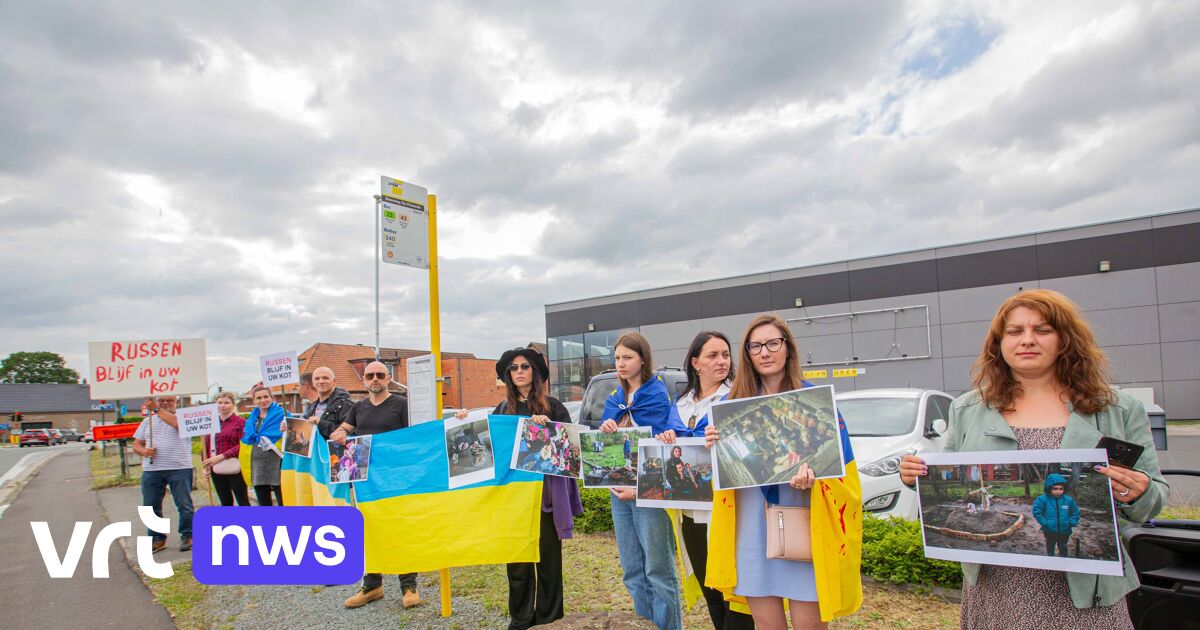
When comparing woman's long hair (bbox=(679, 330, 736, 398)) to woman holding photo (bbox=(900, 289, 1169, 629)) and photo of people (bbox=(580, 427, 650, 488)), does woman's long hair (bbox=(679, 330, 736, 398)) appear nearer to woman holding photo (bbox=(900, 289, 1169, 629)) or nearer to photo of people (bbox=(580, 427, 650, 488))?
photo of people (bbox=(580, 427, 650, 488))

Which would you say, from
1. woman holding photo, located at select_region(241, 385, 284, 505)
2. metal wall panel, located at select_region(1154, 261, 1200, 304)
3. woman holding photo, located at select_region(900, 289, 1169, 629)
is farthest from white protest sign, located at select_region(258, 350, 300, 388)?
metal wall panel, located at select_region(1154, 261, 1200, 304)

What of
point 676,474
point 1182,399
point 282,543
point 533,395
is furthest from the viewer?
point 1182,399

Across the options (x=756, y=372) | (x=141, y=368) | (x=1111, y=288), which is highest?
(x=1111, y=288)

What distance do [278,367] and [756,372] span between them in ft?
22.4

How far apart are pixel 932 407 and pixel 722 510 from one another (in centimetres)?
606

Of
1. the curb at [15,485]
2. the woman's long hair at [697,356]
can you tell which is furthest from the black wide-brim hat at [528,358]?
the curb at [15,485]

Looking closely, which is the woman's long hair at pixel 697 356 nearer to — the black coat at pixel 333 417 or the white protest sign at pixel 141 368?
the black coat at pixel 333 417

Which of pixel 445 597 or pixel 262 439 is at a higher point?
pixel 262 439

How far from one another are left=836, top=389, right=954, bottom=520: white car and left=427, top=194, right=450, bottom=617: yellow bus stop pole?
3.76m

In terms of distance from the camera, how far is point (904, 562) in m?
4.62

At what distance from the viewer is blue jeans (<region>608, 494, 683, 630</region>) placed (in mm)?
3746

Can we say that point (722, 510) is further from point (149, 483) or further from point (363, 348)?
point (363, 348)

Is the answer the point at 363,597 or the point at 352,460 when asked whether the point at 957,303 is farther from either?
the point at 352,460

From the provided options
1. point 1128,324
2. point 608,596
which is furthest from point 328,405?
point 1128,324
